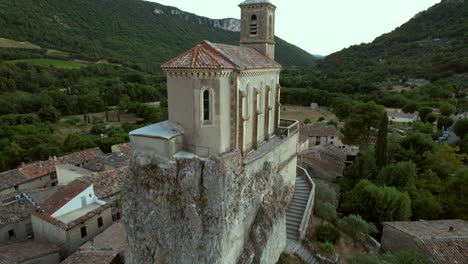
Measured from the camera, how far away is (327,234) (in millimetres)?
21797

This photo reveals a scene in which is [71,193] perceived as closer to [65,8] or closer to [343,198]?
[343,198]

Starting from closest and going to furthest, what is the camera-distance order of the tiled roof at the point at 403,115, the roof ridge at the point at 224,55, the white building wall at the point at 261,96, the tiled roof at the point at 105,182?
the roof ridge at the point at 224,55 → the white building wall at the point at 261,96 → the tiled roof at the point at 105,182 → the tiled roof at the point at 403,115

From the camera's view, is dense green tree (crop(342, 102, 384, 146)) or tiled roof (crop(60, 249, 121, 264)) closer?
tiled roof (crop(60, 249, 121, 264))

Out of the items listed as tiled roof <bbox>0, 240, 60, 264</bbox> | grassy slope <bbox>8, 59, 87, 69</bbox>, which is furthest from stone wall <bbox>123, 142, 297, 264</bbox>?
grassy slope <bbox>8, 59, 87, 69</bbox>

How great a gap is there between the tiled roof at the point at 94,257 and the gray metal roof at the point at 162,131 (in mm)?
10264

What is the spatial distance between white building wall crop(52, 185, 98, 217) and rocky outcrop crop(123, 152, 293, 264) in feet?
37.3

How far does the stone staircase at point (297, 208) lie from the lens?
2103cm

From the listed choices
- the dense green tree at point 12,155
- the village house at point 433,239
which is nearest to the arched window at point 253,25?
the village house at point 433,239

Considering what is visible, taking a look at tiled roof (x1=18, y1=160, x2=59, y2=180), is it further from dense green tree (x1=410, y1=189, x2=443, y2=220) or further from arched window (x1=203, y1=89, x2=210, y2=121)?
dense green tree (x1=410, y1=189, x2=443, y2=220)

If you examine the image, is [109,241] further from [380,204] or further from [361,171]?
[361,171]

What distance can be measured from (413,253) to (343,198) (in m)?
14.1

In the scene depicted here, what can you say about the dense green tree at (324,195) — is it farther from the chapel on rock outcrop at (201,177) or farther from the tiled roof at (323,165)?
the chapel on rock outcrop at (201,177)

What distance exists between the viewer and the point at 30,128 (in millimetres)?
56625

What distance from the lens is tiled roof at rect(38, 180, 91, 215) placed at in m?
24.5
